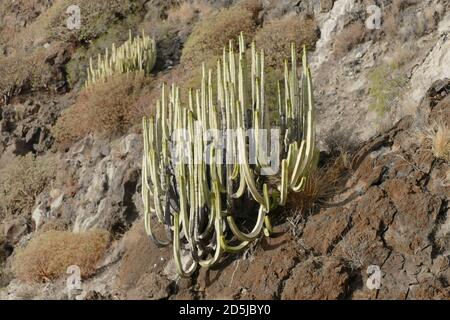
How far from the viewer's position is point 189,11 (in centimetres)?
1351

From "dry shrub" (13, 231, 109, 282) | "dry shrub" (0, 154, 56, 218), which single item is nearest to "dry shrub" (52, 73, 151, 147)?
"dry shrub" (0, 154, 56, 218)

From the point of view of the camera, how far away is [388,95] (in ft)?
27.8

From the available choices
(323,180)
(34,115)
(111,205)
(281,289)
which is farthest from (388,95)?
(34,115)

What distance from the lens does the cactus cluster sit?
12.0m

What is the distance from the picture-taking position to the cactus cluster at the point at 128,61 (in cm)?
1203

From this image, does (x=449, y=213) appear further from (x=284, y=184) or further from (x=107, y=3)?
(x=107, y=3)

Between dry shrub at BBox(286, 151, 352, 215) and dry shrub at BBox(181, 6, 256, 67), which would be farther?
dry shrub at BBox(181, 6, 256, 67)

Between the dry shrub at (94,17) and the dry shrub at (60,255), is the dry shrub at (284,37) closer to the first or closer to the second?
the dry shrub at (60,255)

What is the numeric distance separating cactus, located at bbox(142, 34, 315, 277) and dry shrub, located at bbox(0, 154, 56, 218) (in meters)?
4.16

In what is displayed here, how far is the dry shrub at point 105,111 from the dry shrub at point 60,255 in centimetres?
260

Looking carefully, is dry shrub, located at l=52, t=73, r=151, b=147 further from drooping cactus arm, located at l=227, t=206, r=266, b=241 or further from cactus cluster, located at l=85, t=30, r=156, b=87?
drooping cactus arm, located at l=227, t=206, r=266, b=241
